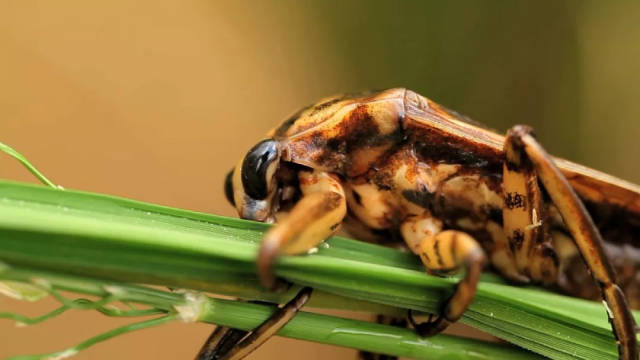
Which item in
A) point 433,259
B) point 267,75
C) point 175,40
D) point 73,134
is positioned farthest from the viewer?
point 267,75

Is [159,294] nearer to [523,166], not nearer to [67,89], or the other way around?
[523,166]

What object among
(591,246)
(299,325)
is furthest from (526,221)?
(299,325)

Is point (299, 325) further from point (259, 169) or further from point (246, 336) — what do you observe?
point (259, 169)

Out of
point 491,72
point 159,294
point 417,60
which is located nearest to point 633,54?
point 491,72

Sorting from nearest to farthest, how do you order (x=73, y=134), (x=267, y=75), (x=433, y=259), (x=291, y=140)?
(x=433, y=259) → (x=291, y=140) → (x=73, y=134) → (x=267, y=75)

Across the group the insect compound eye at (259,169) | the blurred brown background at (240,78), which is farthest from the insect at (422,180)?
the blurred brown background at (240,78)

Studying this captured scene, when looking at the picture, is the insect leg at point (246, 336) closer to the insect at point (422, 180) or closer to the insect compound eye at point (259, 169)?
the insect at point (422, 180)

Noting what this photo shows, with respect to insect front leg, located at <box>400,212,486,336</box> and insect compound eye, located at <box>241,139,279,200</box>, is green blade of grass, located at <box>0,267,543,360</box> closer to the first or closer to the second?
insect front leg, located at <box>400,212,486,336</box>

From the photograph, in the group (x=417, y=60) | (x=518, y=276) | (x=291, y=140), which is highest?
(x=417, y=60)
